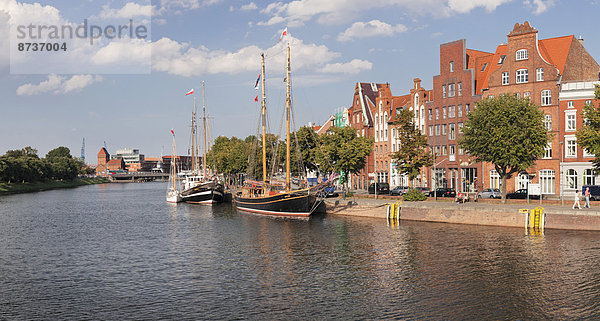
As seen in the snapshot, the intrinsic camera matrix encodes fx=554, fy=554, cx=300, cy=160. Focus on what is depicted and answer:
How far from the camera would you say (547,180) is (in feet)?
270

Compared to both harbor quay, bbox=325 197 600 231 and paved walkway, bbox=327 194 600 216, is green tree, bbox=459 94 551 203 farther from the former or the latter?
harbor quay, bbox=325 197 600 231

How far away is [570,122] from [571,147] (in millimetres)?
3629

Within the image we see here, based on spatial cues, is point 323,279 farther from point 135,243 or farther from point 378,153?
point 378,153

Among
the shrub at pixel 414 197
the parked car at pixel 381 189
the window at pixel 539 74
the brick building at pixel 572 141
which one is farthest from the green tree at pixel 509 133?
the parked car at pixel 381 189

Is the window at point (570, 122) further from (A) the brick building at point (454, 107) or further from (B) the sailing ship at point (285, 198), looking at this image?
(B) the sailing ship at point (285, 198)

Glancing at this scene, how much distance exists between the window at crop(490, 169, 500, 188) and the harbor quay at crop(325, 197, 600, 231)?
21988 millimetres

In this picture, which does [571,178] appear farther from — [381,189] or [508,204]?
[381,189]

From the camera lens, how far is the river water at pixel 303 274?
28.5 metres

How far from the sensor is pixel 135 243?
2055 inches

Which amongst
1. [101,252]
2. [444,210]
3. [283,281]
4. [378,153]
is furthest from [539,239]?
[378,153]

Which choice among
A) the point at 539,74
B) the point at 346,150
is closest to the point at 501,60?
the point at 539,74

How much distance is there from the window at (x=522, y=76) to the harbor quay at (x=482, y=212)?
27666mm

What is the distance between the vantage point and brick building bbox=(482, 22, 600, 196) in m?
81.4

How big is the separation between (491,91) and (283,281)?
6437cm
